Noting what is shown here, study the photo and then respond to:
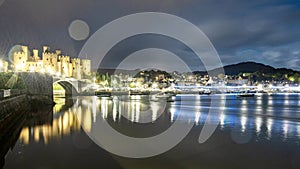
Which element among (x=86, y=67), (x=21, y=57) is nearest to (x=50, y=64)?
(x=21, y=57)

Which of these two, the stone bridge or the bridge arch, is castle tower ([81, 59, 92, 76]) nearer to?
the stone bridge

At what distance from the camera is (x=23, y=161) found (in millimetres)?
9305

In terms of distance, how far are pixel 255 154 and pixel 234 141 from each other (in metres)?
2.47

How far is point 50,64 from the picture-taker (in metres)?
71.2

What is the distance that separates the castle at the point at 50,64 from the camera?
5744 cm

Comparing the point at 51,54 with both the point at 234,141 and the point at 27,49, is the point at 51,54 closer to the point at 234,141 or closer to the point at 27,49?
the point at 27,49

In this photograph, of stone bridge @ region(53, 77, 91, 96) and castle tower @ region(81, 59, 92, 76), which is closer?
stone bridge @ region(53, 77, 91, 96)

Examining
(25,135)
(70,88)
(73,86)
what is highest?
(73,86)

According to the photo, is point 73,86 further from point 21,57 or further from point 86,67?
point 86,67

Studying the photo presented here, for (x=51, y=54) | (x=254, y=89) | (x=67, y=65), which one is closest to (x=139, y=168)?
(x=51, y=54)

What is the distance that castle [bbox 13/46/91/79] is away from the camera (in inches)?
2261

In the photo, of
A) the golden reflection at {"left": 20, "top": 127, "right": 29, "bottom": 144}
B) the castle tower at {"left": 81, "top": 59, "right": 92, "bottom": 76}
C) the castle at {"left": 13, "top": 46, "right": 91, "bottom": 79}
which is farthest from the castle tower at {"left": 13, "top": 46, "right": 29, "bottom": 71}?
the golden reflection at {"left": 20, "top": 127, "right": 29, "bottom": 144}

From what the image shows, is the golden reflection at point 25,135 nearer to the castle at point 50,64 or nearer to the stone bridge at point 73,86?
Result: the castle at point 50,64

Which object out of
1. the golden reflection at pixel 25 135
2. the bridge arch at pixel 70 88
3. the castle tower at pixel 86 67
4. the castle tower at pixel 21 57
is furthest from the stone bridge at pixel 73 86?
the golden reflection at pixel 25 135
